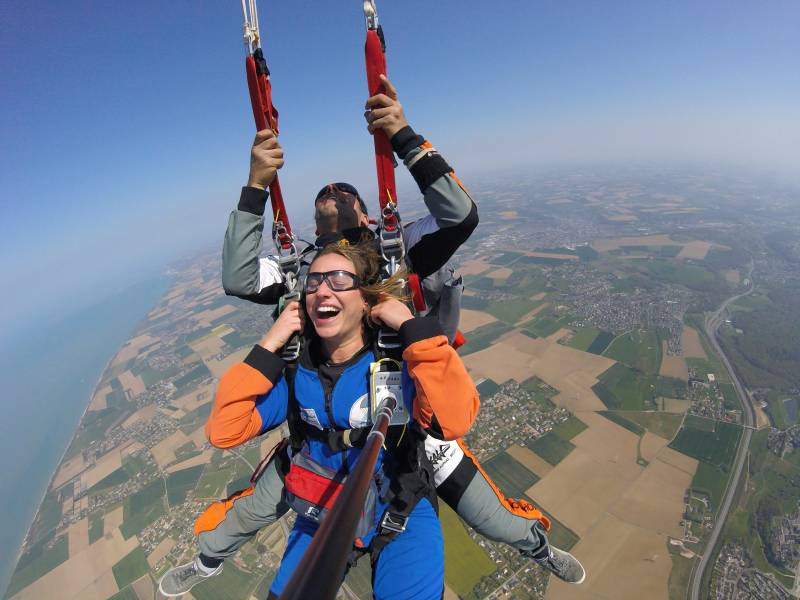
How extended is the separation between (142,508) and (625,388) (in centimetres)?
3122

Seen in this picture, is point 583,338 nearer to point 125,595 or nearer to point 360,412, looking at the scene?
point 360,412

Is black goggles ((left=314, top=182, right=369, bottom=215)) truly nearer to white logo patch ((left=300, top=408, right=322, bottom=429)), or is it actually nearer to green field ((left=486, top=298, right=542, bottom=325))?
white logo patch ((left=300, top=408, right=322, bottom=429))

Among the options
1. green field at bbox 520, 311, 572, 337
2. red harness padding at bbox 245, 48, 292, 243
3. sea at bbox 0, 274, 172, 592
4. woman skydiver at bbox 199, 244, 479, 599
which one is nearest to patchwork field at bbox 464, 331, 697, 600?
green field at bbox 520, 311, 572, 337

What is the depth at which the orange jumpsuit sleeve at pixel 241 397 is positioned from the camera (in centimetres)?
194

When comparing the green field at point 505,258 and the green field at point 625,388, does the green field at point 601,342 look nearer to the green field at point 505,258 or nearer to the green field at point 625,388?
the green field at point 625,388

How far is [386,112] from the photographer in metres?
1.78

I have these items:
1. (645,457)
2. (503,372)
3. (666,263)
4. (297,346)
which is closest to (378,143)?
(297,346)

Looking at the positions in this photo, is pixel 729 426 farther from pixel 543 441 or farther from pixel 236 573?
pixel 236 573

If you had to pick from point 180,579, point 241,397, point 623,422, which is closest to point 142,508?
point 180,579

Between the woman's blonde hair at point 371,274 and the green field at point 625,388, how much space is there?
A: 24106 millimetres

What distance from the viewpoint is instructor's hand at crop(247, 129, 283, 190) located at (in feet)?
6.41

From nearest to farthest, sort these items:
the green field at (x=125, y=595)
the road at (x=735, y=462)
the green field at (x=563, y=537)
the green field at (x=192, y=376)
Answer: the road at (x=735, y=462)
the green field at (x=563, y=537)
the green field at (x=125, y=595)
the green field at (x=192, y=376)

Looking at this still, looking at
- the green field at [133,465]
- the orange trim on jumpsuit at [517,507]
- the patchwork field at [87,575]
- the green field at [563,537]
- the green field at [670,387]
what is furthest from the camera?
the green field at [133,465]

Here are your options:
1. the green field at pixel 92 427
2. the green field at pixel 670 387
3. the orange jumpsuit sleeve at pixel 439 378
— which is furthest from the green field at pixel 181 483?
the green field at pixel 670 387
